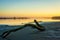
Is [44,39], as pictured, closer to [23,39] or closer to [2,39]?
[23,39]

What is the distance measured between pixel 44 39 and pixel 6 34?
4.44 ft

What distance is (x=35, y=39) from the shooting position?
18.9ft

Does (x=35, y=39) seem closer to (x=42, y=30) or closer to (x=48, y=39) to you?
(x=48, y=39)

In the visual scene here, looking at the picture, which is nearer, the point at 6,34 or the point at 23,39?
the point at 23,39

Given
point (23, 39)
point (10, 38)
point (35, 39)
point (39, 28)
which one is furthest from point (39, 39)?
point (39, 28)

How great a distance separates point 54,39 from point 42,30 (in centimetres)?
191

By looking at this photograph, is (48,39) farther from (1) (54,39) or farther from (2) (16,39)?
(2) (16,39)

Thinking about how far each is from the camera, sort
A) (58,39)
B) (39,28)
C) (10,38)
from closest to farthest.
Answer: (58,39) < (10,38) < (39,28)

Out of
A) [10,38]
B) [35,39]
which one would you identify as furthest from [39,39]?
[10,38]

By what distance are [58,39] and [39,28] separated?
190 cm

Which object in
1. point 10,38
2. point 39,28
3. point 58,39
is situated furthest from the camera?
point 39,28

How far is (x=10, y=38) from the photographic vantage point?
6.11 meters

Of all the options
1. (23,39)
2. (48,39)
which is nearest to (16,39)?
(23,39)

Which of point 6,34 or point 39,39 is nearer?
point 39,39
